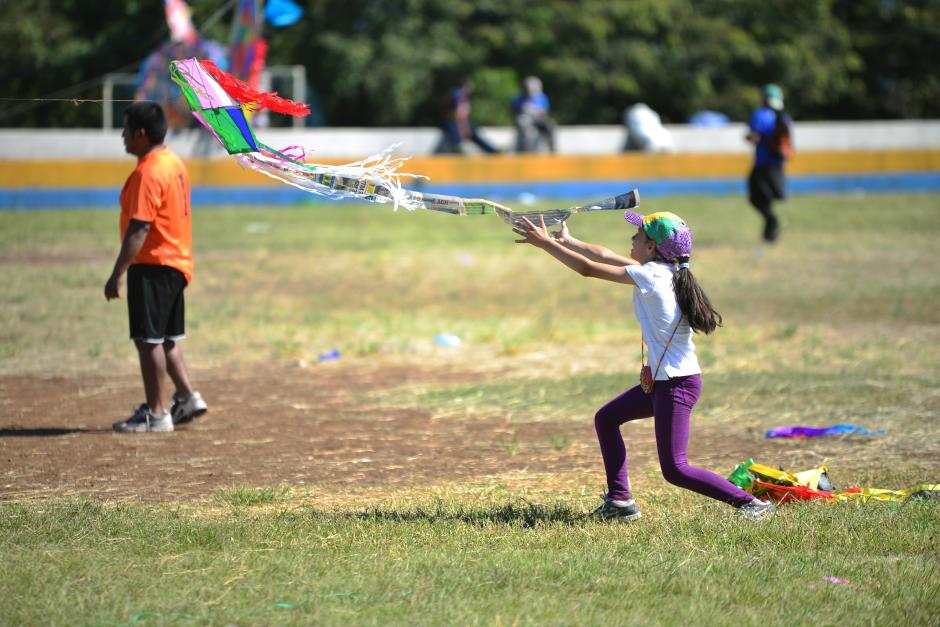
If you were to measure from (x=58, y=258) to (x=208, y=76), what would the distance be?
33.3 ft

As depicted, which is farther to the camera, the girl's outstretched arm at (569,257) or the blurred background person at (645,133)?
the blurred background person at (645,133)

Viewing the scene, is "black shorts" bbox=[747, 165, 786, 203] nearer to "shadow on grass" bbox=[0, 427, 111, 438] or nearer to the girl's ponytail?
"shadow on grass" bbox=[0, 427, 111, 438]

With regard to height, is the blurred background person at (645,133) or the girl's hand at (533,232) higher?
the blurred background person at (645,133)

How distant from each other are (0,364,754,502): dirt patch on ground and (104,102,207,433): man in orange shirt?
1.46 ft

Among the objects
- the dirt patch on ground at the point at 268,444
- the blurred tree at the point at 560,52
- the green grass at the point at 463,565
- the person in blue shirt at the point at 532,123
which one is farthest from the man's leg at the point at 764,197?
the blurred tree at the point at 560,52

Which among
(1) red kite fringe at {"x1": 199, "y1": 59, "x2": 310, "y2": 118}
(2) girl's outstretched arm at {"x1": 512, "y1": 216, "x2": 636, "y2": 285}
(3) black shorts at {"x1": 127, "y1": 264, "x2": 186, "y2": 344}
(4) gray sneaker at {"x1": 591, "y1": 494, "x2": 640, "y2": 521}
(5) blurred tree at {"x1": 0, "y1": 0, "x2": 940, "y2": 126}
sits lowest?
(4) gray sneaker at {"x1": 591, "y1": 494, "x2": 640, "y2": 521}

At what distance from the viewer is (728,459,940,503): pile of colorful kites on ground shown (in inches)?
240

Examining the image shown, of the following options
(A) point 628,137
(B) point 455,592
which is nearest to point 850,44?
(A) point 628,137

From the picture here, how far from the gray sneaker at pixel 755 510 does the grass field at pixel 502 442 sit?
2.9 inches

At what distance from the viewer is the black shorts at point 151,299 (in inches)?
298

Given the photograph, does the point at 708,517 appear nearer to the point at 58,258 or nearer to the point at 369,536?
the point at 369,536

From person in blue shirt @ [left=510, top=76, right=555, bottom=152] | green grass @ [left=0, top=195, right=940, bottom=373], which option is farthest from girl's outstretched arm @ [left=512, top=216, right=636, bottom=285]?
person in blue shirt @ [left=510, top=76, right=555, bottom=152]

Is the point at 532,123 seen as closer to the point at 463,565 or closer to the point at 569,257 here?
the point at 569,257

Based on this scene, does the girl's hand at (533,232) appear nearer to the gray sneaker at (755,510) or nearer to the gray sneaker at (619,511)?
the gray sneaker at (619,511)
